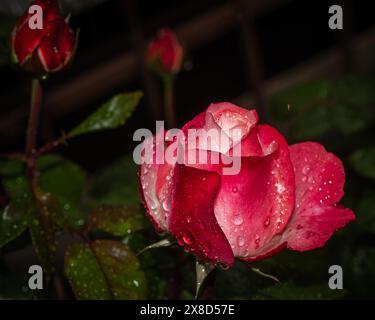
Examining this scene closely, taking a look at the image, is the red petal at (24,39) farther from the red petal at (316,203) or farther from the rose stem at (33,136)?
the red petal at (316,203)

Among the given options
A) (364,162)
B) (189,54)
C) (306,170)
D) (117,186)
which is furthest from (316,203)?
(189,54)

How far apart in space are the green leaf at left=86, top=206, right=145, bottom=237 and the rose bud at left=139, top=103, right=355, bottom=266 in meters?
0.07

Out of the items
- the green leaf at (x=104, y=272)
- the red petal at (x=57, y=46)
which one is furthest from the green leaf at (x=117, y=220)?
the red petal at (x=57, y=46)

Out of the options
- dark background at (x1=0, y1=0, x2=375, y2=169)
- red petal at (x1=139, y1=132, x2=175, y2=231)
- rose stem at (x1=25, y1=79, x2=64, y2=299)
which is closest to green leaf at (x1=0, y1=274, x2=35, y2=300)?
rose stem at (x1=25, y1=79, x2=64, y2=299)

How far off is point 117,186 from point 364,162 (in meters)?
0.30

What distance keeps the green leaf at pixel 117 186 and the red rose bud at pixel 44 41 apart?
10.5 inches

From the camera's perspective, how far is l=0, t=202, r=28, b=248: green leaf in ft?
1.23

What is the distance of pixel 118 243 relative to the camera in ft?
1.31

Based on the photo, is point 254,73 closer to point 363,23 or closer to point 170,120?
point 363,23

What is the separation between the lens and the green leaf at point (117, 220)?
405mm

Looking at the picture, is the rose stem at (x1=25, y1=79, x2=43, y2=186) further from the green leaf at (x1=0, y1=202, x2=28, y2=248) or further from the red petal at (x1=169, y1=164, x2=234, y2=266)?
the red petal at (x1=169, y1=164, x2=234, y2=266)

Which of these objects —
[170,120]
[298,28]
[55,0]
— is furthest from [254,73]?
[55,0]

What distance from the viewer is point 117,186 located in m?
0.72

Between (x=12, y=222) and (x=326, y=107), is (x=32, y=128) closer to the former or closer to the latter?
(x=12, y=222)
